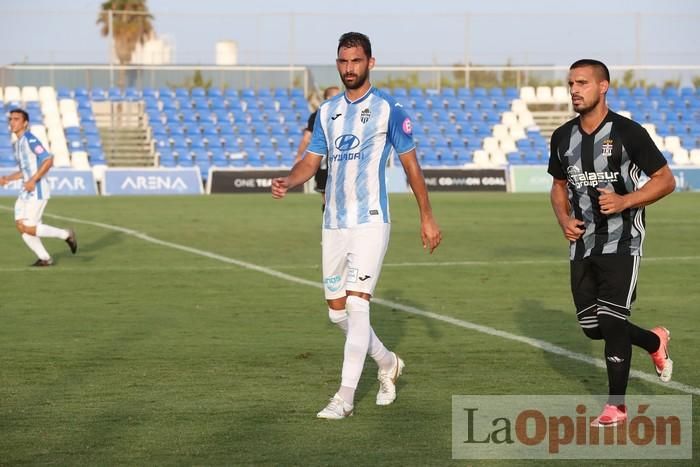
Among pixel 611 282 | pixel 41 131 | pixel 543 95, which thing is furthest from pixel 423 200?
pixel 543 95

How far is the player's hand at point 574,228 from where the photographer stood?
7008 mm

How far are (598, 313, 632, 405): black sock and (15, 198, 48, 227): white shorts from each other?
1075cm

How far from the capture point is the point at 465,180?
35562mm

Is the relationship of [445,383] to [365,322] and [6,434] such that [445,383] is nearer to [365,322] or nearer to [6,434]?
[365,322]

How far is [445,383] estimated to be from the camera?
8.09m

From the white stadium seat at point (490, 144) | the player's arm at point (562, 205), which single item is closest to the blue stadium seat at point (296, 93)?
the white stadium seat at point (490, 144)

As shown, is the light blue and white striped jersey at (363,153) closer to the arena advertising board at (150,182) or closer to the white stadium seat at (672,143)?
the arena advertising board at (150,182)

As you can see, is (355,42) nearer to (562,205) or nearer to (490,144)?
(562,205)

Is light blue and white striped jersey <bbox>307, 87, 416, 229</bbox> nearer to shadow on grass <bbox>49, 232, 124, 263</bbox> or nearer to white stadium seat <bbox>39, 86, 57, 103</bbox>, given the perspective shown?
shadow on grass <bbox>49, 232, 124, 263</bbox>

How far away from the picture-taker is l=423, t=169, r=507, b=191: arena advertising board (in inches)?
1393

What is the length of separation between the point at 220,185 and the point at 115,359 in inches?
1005

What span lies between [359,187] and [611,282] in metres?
1.55

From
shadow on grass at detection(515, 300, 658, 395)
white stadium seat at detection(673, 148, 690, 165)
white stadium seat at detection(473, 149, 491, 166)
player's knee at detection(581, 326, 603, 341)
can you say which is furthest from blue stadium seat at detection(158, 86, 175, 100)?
player's knee at detection(581, 326, 603, 341)

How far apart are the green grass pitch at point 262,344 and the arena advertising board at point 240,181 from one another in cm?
1370
